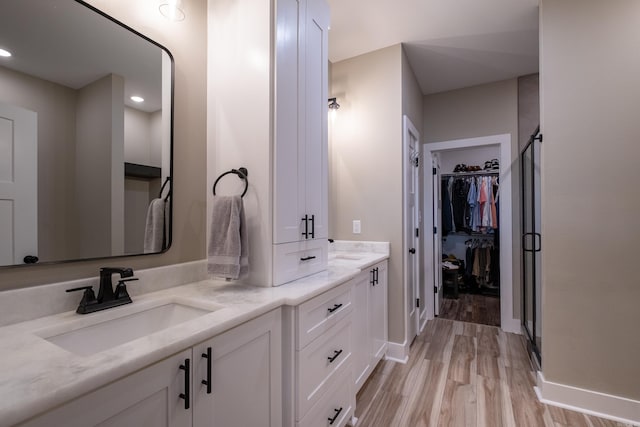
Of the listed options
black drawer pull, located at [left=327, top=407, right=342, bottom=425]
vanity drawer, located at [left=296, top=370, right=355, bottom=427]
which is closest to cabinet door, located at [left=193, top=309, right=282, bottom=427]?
vanity drawer, located at [left=296, top=370, right=355, bottom=427]

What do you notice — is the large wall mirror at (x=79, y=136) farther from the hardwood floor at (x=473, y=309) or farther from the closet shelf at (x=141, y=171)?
the hardwood floor at (x=473, y=309)

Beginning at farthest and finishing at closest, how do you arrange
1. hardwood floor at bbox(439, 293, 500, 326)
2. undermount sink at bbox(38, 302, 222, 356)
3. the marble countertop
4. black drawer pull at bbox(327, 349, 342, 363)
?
hardwood floor at bbox(439, 293, 500, 326)
black drawer pull at bbox(327, 349, 342, 363)
undermount sink at bbox(38, 302, 222, 356)
the marble countertop

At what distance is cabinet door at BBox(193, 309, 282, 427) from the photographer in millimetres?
854

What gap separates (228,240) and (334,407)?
103 centimetres

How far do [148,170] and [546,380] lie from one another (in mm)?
2745

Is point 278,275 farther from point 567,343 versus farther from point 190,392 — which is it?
point 567,343

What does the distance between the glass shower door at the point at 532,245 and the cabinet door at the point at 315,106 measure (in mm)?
1609

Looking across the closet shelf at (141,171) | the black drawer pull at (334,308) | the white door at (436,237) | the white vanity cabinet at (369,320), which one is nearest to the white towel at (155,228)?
the closet shelf at (141,171)

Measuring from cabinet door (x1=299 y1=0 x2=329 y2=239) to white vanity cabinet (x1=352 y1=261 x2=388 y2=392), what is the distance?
1.72 feet

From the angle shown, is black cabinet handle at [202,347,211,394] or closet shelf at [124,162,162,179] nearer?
black cabinet handle at [202,347,211,394]

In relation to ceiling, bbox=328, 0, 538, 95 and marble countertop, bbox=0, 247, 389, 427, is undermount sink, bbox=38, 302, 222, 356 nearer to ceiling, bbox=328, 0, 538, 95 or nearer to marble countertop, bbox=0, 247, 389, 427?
marble countertop, bbox=0, 247, 389, 427

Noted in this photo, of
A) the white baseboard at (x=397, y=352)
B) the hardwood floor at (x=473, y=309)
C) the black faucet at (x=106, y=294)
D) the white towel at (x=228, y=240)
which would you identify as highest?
the white towel at (x=228, y=240)

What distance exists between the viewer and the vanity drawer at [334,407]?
1.30m

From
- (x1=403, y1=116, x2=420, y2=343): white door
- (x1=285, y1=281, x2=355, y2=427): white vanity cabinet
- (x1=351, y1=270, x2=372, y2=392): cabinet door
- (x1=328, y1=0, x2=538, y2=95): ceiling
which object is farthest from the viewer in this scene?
(x1=403, y1=116, x2=420, y2=343): white door
